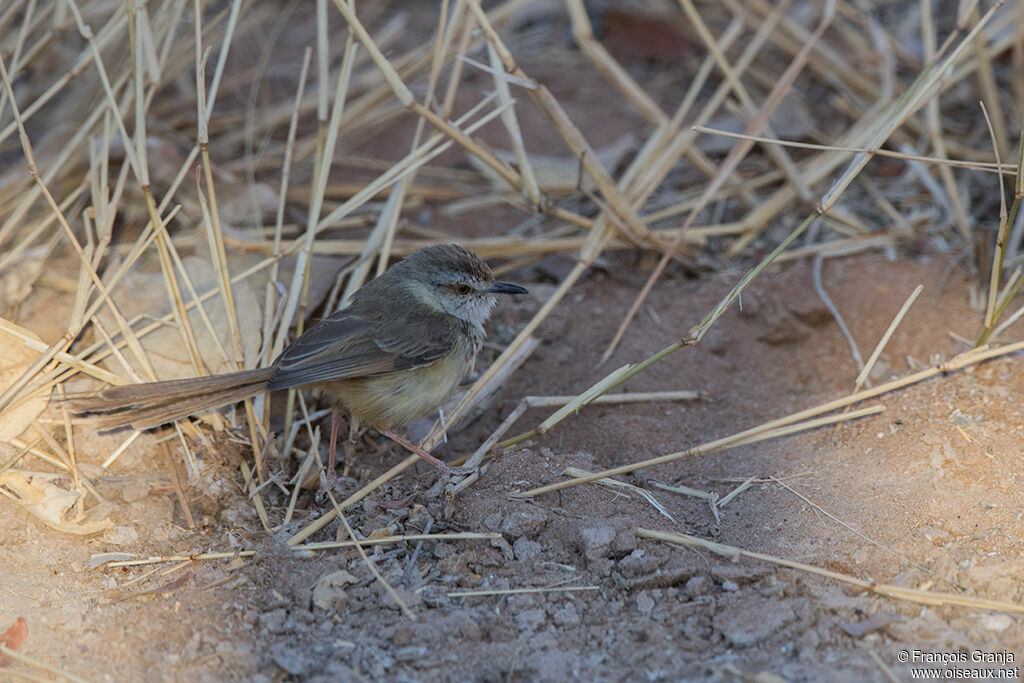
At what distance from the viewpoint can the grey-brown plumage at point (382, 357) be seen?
13.0 feet

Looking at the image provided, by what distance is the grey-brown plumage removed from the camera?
397 centimetres

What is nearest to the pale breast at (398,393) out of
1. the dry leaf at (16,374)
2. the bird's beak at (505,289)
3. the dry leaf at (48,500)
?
the bird's beak at (505,289)

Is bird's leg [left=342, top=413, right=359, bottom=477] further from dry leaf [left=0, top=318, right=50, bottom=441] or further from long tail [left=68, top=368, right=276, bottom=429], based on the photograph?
dry leaf [left=0, top=318, right=50, bottom=441]

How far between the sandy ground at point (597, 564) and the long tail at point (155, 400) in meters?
0.35

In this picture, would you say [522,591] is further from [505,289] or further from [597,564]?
[505,289]

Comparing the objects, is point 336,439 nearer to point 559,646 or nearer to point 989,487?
point 559,646

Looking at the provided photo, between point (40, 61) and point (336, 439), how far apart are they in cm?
313

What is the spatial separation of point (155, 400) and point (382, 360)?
1.05m

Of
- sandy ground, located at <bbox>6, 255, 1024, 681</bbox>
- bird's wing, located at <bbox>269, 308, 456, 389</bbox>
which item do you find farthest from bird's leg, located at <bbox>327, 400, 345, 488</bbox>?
bird's wing, located at <bbox>269, 308, 456, 389</bbox>

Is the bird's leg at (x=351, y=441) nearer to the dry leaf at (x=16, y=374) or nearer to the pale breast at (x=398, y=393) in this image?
the pale breast at (x=398, y=393)

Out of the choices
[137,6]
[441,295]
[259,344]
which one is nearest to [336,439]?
[259,344]

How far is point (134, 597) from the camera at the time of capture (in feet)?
11.2

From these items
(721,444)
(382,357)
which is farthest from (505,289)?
(721,444)

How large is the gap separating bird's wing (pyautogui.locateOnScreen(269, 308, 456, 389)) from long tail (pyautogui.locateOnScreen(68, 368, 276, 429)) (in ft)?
0.74
